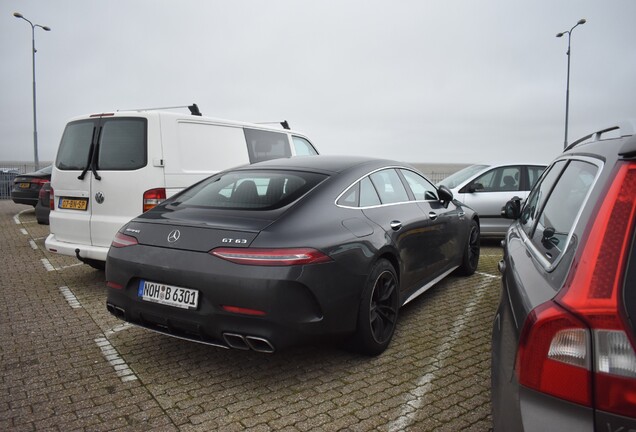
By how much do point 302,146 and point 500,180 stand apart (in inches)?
145

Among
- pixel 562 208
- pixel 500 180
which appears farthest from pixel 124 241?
pixel 500 180

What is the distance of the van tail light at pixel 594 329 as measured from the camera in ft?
4.42

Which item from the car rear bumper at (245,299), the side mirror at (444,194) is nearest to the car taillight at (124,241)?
the car rear bumper at (245,299)

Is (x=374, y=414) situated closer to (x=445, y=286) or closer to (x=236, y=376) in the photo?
(x=236, y=376)

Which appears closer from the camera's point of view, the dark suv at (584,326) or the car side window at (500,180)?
the dark suv at (584,326)

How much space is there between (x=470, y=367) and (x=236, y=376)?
1697 millimetres

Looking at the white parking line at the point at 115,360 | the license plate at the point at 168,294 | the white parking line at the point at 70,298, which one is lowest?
the white parking line at the point at 70,298

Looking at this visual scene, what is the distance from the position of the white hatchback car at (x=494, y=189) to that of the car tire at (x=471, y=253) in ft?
7.54

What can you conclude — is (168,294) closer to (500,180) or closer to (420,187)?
(420,187)

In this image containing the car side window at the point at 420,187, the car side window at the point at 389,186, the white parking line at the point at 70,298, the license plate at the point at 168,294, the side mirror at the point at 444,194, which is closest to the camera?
the license plate at the point at 168,294

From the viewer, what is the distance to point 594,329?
4.57 feet

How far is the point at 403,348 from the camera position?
3.88m

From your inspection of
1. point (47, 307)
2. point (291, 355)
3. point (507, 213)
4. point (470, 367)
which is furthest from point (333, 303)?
point (47, 307)

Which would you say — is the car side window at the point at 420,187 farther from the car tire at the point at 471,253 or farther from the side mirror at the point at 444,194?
the car tire at the point at 471,253
